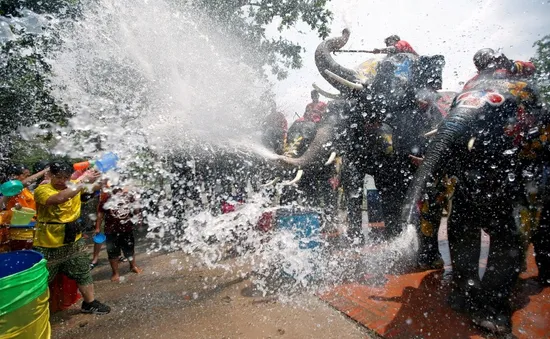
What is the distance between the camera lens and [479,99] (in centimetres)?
301

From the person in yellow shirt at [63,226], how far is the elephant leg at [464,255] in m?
3.93

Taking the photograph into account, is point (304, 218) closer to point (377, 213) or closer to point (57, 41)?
point (377, 213)

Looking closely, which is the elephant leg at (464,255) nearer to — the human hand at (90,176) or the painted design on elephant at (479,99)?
the painted design on elephant at (479,99)

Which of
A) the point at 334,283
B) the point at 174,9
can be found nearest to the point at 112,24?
the point at 174,9

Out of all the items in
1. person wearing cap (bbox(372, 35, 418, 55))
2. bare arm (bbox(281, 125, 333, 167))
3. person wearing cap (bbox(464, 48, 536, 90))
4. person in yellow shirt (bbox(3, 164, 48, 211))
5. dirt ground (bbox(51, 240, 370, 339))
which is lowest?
dirt ground (bbox(51, 240, 370, 339))

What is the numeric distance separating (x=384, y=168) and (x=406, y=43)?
6.29ft

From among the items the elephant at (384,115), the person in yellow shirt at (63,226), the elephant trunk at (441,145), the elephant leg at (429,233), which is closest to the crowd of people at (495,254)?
the elephant trunk at (441,145)

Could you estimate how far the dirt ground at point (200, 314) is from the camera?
315cm

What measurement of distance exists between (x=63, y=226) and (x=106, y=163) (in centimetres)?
97

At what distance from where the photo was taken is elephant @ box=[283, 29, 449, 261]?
4.43 meters

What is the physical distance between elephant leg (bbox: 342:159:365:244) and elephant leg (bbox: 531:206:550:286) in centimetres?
238

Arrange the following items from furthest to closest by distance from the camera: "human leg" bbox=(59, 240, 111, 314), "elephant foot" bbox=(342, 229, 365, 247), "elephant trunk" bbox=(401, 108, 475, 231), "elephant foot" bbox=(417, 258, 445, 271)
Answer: "elephant foot" bbox=(342, 229, 365, 247), "elephant foot" bbox=(417, 258, 445, 271), "human leg" bbox=(59, 240, 111, 314), "elephant trunk" bbox=(401, 108, 475, 231)

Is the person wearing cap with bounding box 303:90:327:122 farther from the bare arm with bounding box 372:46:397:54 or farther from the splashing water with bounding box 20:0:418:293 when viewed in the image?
the bare arm with bounding box 372:46:397:54

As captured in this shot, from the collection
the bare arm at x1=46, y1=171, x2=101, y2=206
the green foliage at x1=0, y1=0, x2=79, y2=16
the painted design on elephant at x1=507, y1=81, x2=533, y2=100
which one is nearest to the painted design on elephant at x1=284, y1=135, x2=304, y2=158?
the bare arm at x1=46, y1=171, x2=101, y2=206
